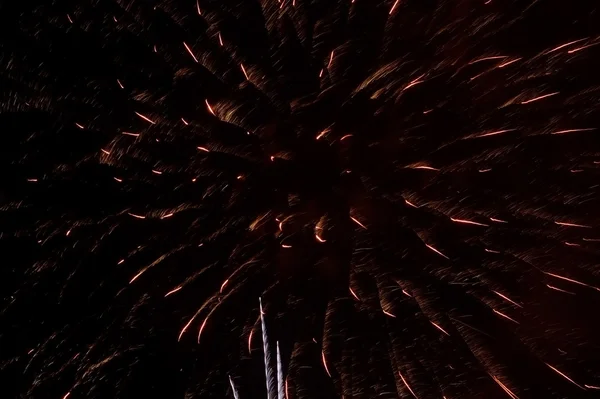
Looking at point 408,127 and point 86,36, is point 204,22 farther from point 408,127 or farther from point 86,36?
point 408,127

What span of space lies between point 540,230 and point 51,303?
1953 mm

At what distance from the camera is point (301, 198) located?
2.85 m

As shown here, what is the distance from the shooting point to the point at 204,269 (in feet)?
9.33

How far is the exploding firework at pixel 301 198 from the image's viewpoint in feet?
8.64

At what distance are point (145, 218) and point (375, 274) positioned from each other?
0.95 meters

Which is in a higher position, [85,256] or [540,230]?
[85,256]

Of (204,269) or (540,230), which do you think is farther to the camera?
(204,269)

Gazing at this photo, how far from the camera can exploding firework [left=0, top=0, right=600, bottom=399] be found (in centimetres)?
263

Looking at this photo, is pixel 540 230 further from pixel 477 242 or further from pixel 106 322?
pixel 106 322

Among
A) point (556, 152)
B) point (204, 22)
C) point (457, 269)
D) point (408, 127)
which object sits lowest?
point (457, 269)

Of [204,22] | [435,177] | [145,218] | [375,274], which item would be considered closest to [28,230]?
[145,218]

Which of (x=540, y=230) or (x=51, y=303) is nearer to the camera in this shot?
(x=540, y=230)

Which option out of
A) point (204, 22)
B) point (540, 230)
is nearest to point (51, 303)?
point (204, 22)

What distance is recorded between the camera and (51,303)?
2.88 metres
